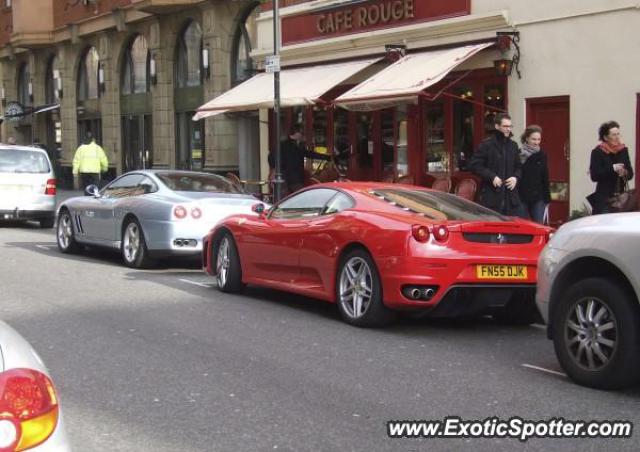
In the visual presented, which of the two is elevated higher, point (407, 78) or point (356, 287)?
point (407, 78)

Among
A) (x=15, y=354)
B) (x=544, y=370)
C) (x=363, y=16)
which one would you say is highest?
(x=363, y=16)

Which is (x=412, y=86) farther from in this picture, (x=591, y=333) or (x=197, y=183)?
(x=591, y=333)

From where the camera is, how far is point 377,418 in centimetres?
541

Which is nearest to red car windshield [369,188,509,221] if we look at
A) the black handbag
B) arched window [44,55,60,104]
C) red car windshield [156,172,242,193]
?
the black handbag

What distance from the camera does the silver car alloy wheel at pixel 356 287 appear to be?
816 centimetres

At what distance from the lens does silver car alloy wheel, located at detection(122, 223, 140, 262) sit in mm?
12594

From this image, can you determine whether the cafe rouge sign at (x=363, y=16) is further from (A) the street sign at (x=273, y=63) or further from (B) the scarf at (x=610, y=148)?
(B) the scarf at (x=610, y=148)

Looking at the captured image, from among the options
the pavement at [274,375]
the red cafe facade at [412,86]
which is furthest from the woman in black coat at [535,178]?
the red cafe facade at [412,86]

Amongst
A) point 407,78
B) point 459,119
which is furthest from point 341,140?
point 407,78

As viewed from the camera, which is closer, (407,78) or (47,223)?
(407,78)

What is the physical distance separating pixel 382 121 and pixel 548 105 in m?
4.78

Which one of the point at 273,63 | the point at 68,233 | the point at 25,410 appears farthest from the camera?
→ the point at 273,63

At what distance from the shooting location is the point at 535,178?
11680 millimetres

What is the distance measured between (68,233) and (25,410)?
39.1 feet
